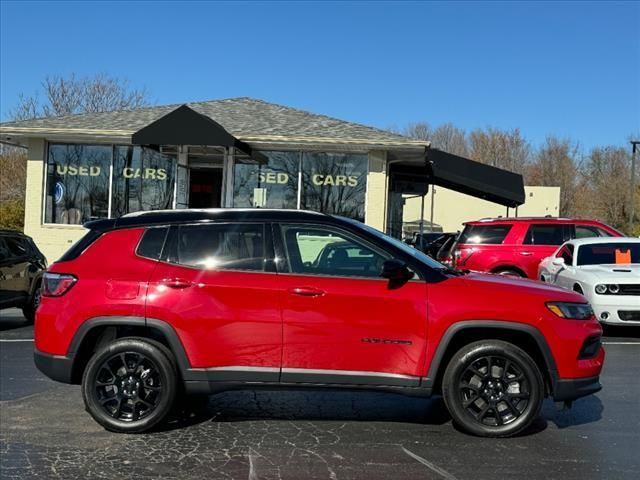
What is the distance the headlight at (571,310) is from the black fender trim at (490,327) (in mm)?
232

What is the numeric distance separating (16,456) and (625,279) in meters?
8.65

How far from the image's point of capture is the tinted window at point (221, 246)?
16.5 feet

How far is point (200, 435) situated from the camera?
4.98 m

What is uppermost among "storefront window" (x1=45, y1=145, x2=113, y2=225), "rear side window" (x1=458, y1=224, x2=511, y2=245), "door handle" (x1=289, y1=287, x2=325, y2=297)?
"storefront window" (x1=45, y1=145, x2=113, y2=225)

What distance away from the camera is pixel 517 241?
13.4m

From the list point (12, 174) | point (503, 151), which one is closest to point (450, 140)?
point (503, 151)

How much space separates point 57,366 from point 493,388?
344 centimetres

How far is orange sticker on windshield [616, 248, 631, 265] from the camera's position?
10.8 metres

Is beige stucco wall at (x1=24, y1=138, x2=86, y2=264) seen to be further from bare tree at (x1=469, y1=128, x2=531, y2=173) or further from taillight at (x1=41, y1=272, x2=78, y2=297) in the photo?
bare tree at (x1=469, y1=128, x2=531, y2=173)

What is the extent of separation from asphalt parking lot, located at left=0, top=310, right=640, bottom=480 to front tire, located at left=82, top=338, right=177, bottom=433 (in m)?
0.14

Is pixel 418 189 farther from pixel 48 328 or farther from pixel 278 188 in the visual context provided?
pixel 48 328

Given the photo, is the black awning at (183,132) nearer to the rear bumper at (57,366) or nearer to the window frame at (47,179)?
the window frame at (47,179)

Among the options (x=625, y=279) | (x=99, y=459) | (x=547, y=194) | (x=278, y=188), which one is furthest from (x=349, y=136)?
(x=547, y=194)

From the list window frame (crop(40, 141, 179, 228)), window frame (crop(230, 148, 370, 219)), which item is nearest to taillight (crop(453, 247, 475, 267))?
window frame (crop(230, 148, 370, 219))
